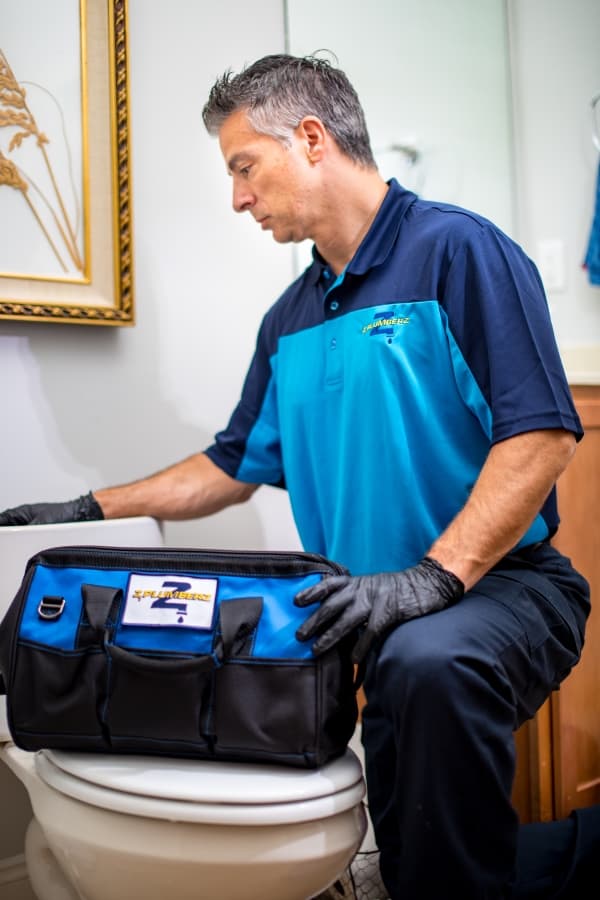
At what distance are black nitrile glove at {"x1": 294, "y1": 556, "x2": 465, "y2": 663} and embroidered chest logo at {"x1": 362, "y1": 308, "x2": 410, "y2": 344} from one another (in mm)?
352

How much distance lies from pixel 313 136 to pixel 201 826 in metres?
0.95

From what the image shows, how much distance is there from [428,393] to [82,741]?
61 cm

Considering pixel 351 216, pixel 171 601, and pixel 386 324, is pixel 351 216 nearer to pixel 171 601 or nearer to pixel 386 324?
pixel 386 324

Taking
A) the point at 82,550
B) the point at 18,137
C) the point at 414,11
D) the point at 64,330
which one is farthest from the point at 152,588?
the point at 414,11

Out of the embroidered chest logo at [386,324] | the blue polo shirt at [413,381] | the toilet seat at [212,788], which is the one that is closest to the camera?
the toilet seat at [212,788]

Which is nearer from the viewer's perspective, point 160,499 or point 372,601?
point 372,601

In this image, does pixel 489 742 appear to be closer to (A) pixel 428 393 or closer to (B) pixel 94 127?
(A) pixel 428 393

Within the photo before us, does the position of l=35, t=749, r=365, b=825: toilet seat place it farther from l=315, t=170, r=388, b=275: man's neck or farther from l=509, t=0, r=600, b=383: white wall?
l=509, t=0, r=600, b=383: white wall

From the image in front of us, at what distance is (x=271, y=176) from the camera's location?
1.19 m

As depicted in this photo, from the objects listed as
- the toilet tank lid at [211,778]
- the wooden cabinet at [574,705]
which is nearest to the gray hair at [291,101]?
the wooden cabinet at [574,705]

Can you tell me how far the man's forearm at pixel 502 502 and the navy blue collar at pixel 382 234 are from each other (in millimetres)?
364

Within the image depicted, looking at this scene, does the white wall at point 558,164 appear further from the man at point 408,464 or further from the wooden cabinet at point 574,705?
the man at point 408,464

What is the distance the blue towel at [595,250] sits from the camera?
197 cm

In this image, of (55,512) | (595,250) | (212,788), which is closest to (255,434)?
(55,512)
